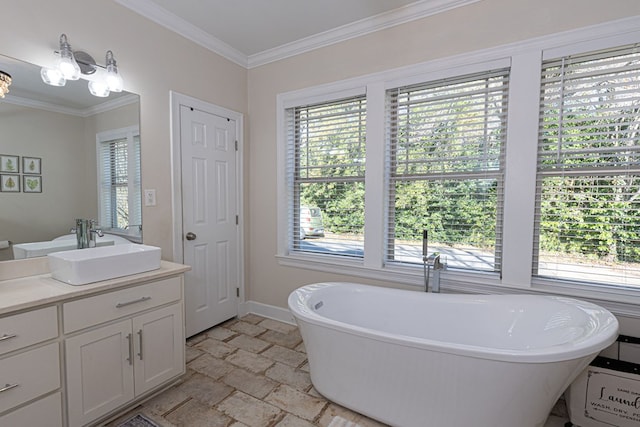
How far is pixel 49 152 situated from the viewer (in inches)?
71.3

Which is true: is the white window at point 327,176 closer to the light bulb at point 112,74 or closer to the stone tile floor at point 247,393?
the stone tile floor at point 247,393

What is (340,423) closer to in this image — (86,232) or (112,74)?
(86,232)

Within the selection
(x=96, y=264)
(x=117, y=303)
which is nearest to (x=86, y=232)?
(x=96, y=264)

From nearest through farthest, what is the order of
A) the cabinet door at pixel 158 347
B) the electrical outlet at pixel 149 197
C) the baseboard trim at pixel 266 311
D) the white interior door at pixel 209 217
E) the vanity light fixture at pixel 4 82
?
the vanity light fixture at pixel 4 82 → the cabinet door at pixel 158 347 → the electrical outlet at pixel 149 197 → the white interior door at pixel 209 217 → the baseboard trim at pixel 266 311

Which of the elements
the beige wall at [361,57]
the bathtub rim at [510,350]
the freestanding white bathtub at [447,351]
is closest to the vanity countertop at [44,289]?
the freestanding white bathtub at [447,351]

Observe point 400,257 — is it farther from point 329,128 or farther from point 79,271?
point 79,271

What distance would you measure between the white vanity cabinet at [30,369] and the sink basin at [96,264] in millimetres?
217

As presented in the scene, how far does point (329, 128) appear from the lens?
277 cm

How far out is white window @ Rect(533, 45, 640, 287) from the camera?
1.75 m

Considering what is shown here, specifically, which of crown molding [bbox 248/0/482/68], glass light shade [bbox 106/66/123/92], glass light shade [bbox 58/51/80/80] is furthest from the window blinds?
crown molding [bbox 248/0/482/68]

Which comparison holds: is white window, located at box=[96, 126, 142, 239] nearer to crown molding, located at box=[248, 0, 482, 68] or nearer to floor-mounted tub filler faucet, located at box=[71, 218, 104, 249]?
floor-mounted tub filler faucet, located at box=[71, 218, 104, 249]

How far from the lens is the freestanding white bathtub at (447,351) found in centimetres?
130

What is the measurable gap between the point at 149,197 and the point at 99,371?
1208mm

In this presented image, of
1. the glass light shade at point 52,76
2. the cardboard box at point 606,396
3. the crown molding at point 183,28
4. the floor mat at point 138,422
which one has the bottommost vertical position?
the floor mat at point 138,422
